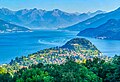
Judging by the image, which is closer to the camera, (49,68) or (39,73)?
(39,73)

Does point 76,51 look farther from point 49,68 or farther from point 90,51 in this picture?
point 49,68

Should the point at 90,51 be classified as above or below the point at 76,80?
above

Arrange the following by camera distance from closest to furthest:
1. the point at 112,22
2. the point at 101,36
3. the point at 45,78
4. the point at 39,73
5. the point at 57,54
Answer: the point at 45,78 → the point at 39,73 → the point at 57,54 → the point at 101,36 → the point at 112,22

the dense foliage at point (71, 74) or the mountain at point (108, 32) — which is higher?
the mountain at point (108, 32)

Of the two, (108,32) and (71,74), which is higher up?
(108,32)

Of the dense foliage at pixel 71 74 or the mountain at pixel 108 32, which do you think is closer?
the dense foliage at pixel 71 74

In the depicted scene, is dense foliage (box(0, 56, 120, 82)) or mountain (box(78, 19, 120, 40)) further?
mountain (box(78, 19, 120, 40))

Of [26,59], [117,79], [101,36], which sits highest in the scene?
[101,36]

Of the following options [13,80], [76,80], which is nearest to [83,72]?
[76,80]

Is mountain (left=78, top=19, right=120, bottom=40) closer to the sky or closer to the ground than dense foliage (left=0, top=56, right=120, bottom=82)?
A: closer to the sky

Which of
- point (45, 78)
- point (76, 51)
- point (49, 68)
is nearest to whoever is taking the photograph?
point (45, 78)

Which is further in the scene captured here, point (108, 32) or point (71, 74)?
point (108, 32)
